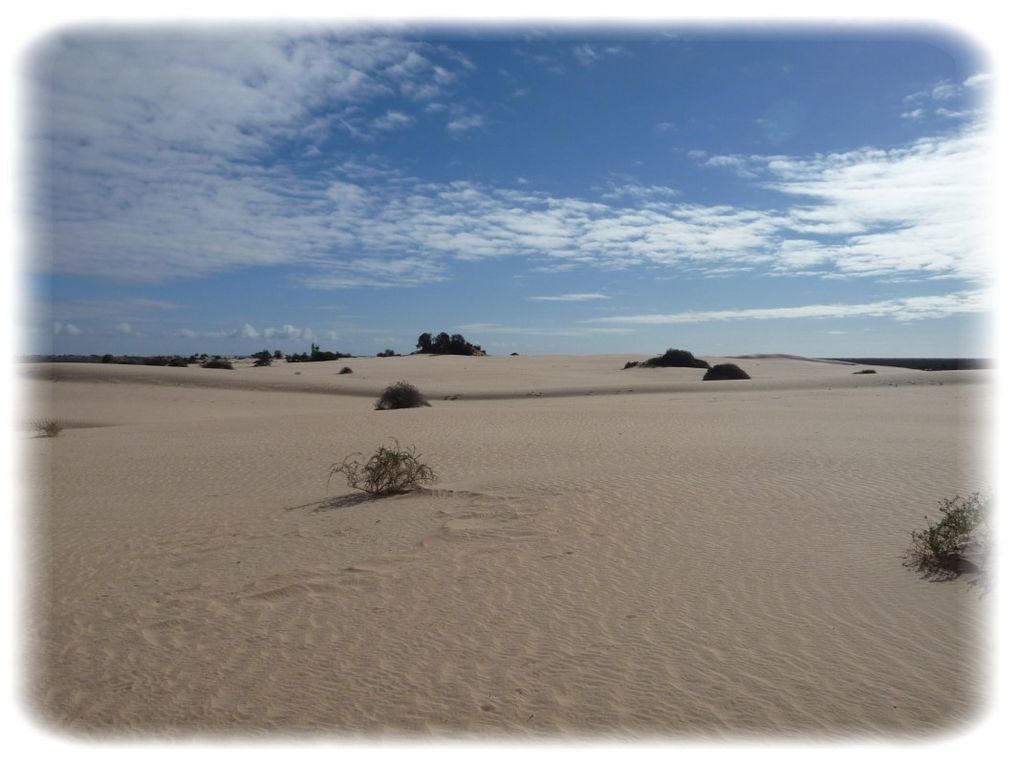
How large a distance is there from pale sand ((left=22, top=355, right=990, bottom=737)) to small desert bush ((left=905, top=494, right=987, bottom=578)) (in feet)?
0.63

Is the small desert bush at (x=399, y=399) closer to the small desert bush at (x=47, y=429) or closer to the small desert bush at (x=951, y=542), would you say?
the small desert bush at (x=47, y=429)

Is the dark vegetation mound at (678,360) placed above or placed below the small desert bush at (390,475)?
above

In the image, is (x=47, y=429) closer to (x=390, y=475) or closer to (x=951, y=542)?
(x=390, y=475)

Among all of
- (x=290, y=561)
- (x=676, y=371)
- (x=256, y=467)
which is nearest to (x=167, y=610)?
(x=290, y=561)

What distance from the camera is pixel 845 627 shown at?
5.13 m

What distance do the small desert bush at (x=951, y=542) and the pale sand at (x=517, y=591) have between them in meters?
0.19

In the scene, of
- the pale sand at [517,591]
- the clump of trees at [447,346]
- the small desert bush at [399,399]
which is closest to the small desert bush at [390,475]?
the pale sand at [517,591]

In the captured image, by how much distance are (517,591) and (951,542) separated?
3.60 meters

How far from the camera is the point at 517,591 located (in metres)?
6.14

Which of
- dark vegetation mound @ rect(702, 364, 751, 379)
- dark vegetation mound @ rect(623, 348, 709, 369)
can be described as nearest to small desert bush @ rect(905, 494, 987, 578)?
dark vegetation mound @ rect(702, 364, 751, 379)

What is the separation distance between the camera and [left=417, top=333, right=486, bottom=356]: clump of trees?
196 feet

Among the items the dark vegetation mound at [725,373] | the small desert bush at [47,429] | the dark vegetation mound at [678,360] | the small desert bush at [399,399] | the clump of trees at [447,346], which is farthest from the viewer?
the clump of trees at [447,346]

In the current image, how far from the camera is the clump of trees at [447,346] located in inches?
2351

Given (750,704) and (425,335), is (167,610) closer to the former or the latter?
(750,704)
